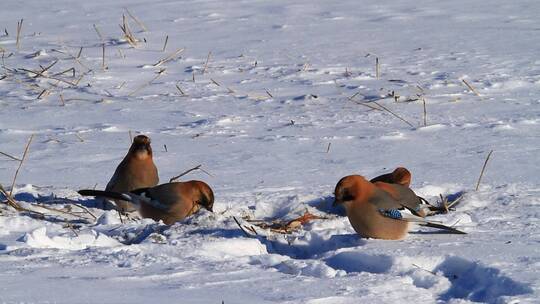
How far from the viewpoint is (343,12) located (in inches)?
494

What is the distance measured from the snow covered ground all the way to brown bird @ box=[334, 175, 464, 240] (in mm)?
82

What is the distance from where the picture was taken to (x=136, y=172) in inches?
241

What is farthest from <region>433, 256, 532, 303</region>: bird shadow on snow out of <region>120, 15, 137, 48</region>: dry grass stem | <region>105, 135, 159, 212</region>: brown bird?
<region>120, 15, 137, 48</region>: dry grass stem

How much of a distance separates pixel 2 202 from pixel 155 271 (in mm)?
1840

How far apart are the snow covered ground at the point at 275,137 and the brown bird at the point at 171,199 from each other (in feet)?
0.67

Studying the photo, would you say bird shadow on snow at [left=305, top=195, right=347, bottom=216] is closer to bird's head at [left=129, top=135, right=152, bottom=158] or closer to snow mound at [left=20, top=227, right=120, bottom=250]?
bird's head at [left=129, top=135, right=152, bottom=158]

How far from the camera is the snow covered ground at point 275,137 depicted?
13.1 feet

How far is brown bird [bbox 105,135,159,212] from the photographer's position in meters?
6.08

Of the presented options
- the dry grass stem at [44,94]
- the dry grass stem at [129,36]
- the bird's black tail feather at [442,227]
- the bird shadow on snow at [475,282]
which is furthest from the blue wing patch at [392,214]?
the dry grass stem at [129,36]

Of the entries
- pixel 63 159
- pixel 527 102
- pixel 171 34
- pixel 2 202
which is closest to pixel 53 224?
pixel 2 202

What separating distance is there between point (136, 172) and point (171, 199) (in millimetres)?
676

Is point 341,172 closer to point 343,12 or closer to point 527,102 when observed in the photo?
point 527,102

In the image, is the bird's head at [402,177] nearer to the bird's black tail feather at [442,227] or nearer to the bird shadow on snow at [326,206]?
the bird shadow on snow at [326,206]

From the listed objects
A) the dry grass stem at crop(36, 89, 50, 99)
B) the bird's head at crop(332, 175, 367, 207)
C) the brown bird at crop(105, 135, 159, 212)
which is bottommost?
the dry grass stem at crop(36, 89, 50, 99)
